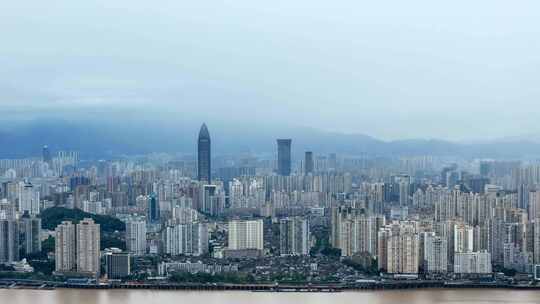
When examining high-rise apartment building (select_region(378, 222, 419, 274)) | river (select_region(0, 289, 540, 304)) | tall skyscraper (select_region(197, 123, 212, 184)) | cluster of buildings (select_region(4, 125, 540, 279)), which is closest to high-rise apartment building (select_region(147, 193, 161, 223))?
cluster of buildings (select_region(4, 125, 540, 279))

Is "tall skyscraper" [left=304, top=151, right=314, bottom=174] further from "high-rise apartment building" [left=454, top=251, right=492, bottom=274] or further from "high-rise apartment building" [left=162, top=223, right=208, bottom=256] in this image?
"high-rise apartment building" [left=454, top=251, right=492, bottom=274]

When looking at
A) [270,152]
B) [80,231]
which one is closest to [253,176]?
[270,152]

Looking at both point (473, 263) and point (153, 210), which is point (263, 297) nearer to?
point (473, 263)

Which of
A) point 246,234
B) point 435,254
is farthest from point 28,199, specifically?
point 435,254

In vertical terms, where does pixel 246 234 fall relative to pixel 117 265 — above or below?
above

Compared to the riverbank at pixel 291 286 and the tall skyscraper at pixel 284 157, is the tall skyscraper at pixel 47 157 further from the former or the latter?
the riverbank at pixel 291 286

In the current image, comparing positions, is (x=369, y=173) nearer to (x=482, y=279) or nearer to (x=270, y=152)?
(x=270, y=152)
